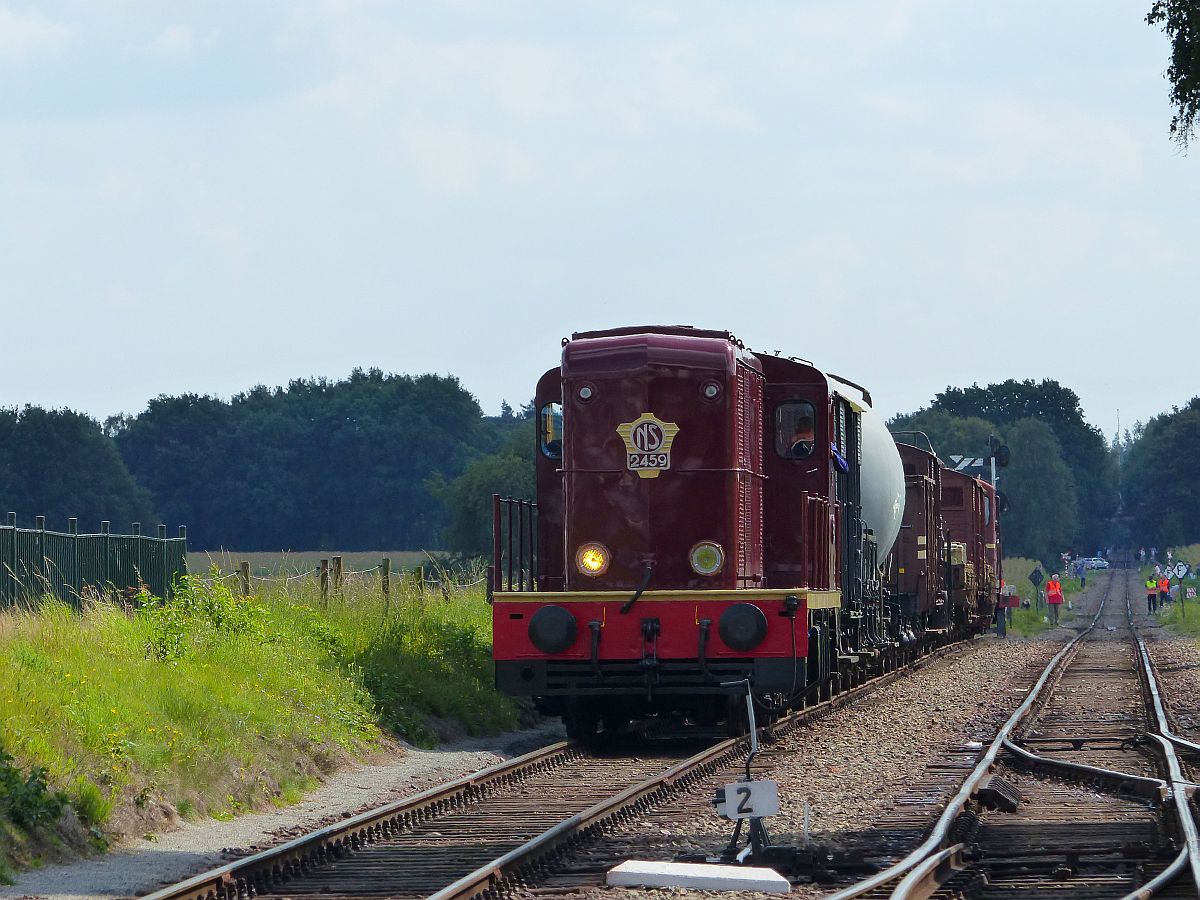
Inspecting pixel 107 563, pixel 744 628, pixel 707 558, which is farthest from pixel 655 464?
pixel 107 563

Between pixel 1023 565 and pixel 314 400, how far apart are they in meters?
59.0

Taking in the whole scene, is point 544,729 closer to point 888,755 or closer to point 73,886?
point 888,755

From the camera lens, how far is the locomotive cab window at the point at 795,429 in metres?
16.6

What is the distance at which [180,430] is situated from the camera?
118 m

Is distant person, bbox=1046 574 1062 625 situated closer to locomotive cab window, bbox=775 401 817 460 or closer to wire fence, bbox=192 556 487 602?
wire fence, bbox=192 556 487 602

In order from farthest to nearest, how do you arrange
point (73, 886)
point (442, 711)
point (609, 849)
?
point (442, 711)
point (609, 849)
point (73, 886)

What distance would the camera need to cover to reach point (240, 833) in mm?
11148

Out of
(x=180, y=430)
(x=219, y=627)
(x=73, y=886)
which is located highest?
(x=180, y=430)

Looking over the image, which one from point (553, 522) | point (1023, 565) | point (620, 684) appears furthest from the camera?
point (1023, 565)

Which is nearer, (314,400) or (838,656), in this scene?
(838,656)

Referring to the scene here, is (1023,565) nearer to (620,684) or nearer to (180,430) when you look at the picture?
(180,430)

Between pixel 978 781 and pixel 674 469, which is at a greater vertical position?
pixel 674 469

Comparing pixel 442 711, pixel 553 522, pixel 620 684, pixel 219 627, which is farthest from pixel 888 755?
A: pixel 219 627

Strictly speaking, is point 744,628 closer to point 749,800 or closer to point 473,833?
point 473,833
